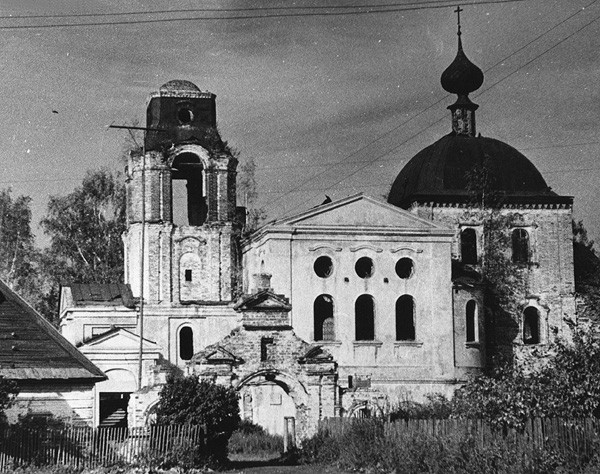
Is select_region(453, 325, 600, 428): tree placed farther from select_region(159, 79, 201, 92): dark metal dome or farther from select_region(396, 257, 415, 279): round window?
select_region(159, 79, 201, 92): dark metal dome

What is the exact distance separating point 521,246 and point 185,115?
51.4 feet

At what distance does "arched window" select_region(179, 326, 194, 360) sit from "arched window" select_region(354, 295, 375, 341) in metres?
6.89

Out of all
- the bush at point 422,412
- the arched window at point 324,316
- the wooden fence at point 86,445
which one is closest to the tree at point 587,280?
the arched window at point 324,316

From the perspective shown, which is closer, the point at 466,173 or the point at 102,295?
the point at 102,295

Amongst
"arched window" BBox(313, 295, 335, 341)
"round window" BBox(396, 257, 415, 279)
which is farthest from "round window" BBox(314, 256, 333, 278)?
"round window" BBox(396, 257, 415, 279)

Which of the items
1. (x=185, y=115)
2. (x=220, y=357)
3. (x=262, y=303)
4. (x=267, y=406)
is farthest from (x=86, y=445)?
(x=185, y=115)

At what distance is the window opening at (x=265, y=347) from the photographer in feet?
108

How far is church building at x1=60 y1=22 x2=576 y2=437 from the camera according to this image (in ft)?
150

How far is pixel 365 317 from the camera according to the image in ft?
155

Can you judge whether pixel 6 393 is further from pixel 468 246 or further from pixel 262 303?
pixel 468 246

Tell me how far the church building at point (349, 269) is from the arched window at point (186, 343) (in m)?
0.06

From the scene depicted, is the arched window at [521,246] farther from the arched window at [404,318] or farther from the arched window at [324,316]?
the arched window at [324,316]

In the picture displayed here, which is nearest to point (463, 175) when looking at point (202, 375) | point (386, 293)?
point (386, 293)

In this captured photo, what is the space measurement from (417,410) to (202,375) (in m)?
7.44
